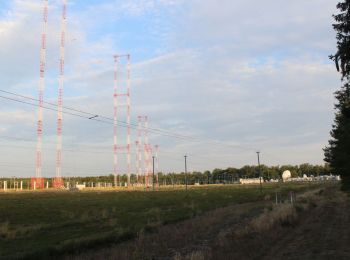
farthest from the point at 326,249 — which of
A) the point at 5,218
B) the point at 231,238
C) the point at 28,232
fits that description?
the point at 5,218

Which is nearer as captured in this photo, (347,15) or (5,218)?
(347,15)

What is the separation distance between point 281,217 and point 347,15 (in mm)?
18823

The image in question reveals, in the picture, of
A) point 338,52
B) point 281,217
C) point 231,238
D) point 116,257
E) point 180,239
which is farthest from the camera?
point 281,217

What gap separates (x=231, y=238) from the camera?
77.2ft

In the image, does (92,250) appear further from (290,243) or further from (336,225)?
(336,225)

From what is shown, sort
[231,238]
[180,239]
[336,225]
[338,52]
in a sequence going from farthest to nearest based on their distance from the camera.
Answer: [336,225] → [180,239] → [231,238] → [338,52]

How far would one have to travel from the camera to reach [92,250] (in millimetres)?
22078

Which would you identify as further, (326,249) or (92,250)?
(92,250)

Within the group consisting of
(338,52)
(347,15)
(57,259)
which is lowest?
(57,259)

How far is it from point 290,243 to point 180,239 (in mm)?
6381

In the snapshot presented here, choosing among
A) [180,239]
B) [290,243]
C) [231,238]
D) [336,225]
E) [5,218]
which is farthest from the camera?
[5,218]

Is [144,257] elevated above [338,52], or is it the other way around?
[338,52]

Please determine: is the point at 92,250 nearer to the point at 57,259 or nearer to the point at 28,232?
the point at 57,259

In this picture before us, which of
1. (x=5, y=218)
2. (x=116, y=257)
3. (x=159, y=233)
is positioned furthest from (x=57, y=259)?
(x=5, y=218)
